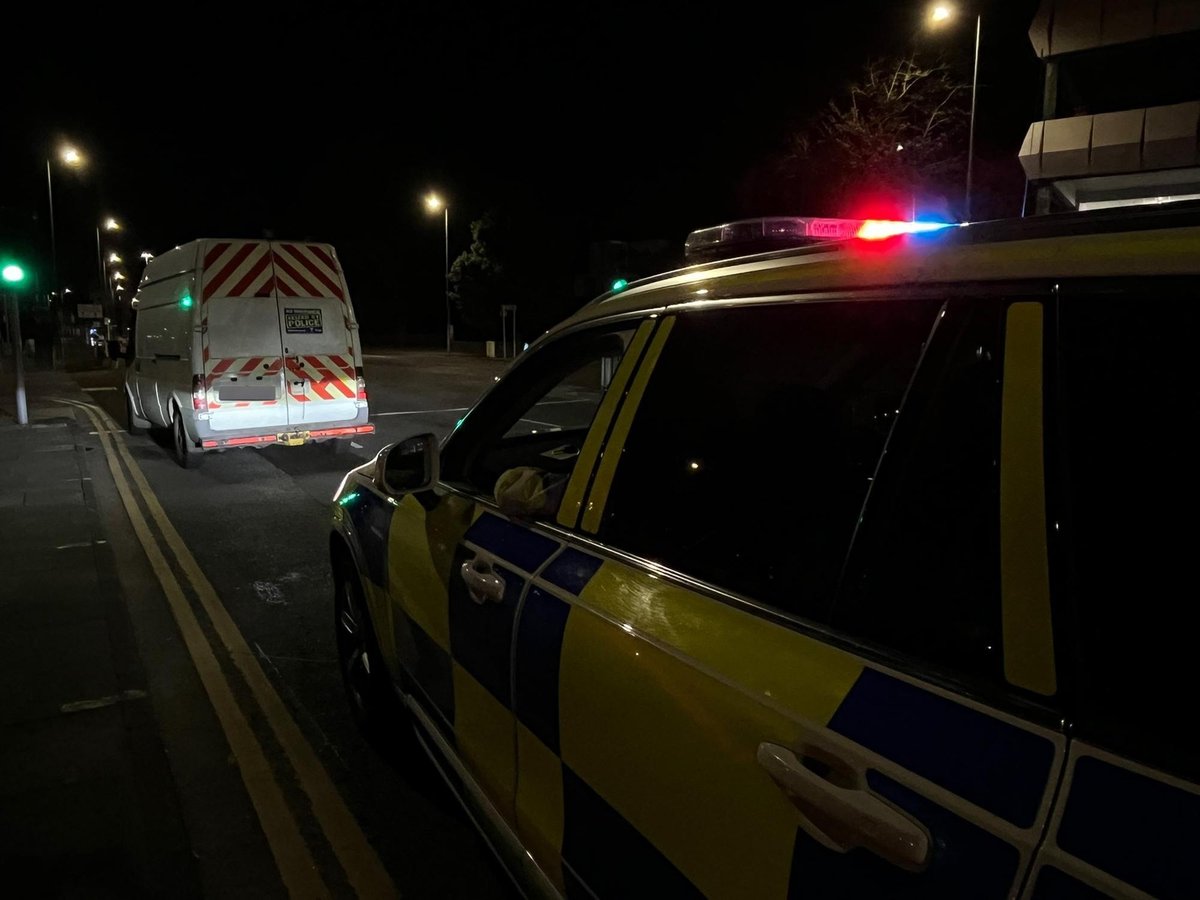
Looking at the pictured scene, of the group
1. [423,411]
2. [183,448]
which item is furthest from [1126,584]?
[423,411]

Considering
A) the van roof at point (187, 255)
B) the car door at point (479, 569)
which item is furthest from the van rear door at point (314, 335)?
the car door at point (479, 569)

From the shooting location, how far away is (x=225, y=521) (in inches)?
315

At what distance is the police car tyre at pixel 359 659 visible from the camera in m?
3.54

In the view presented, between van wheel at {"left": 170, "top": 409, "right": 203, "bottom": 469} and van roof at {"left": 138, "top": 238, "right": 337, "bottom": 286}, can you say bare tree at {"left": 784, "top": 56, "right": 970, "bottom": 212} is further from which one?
van wheel at {"left": 170, "top": 409, "right": 203, "bottom": 469}

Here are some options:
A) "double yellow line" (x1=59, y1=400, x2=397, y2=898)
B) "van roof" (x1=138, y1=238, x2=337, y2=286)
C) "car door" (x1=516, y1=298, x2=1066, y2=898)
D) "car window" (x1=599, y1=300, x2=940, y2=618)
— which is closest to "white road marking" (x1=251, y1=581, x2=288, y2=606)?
"double yellow line" (x1=59, y1=400, x2=397, y2=898)

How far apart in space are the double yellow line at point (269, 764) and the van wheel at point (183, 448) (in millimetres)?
4472

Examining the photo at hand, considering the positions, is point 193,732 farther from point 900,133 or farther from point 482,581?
point 900,133

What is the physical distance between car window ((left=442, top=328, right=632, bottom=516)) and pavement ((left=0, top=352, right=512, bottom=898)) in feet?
3.83

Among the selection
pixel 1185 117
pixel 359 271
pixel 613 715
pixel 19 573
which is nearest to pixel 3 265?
pixel 19 573

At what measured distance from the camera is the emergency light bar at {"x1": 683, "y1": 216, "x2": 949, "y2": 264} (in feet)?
8.26

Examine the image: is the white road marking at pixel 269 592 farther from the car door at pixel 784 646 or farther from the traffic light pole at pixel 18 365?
the traffic light pole at pixel 18 365

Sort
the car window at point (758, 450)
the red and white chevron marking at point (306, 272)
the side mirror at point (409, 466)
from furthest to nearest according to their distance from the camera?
the red and white chevron marking at point (306, 272) → the side mirror at point (409, 466) → the car window at point (758, 450)

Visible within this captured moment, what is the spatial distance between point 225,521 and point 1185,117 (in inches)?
530

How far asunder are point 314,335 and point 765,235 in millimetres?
9055
